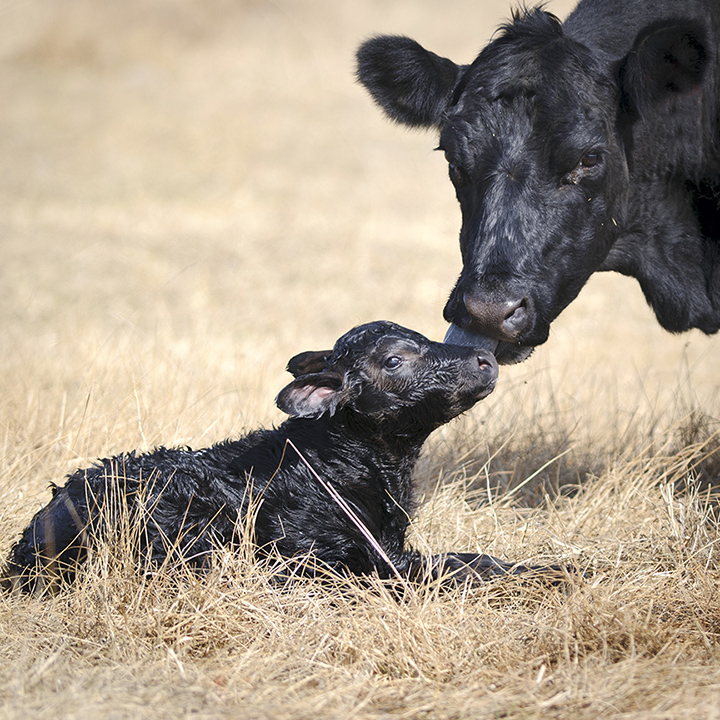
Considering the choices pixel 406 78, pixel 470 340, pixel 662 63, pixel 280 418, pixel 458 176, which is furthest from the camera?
pixel 280 418

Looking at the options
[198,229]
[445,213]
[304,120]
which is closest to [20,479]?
[198,229]

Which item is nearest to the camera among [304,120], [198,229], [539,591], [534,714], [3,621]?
[534,714]

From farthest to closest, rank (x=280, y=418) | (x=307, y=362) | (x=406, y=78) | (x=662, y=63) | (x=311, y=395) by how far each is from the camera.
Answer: (x=280, y=418) → (x=406, y=78) → (x=662, y=63) → (x=307, y=362) → (x=311, y=395)

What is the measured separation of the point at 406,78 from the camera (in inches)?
201

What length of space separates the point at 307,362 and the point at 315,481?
1.83ft

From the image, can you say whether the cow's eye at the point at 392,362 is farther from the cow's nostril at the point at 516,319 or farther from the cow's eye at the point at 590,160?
the cow's eye at the point at 590,160

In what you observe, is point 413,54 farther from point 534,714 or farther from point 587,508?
point 534,714

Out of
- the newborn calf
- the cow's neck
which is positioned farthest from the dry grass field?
the cow's neck

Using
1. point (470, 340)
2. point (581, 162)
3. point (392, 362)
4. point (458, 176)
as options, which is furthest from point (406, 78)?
point (392, 362)

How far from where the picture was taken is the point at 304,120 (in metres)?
24.8

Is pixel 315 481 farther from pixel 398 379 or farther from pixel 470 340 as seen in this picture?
pixel 470 340

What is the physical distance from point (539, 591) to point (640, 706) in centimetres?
106

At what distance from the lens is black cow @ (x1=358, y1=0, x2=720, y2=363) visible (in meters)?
4.11

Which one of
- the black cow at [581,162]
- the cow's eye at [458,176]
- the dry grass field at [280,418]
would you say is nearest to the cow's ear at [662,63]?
the black cow at [581,162]
